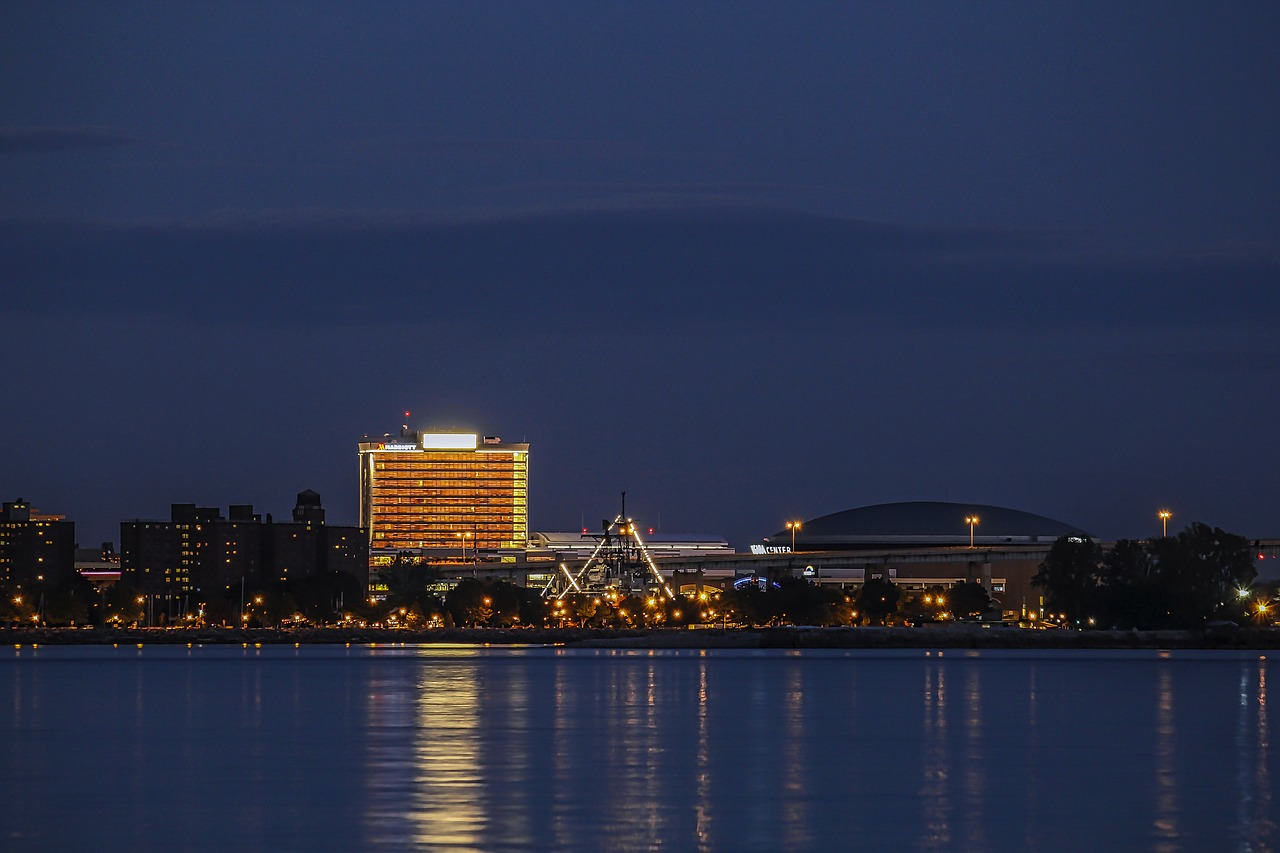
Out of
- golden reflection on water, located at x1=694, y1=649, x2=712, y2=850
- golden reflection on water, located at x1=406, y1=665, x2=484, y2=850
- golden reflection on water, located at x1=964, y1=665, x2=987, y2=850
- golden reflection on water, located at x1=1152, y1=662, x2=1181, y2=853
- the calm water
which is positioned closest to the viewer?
golden reflection on water, located at x1=1152, y1=662, x2=1181, y2=853

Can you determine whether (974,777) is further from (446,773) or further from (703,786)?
(446,773)

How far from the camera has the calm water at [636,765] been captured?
137 ft

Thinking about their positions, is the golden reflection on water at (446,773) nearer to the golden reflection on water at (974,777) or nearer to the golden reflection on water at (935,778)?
the golden reflection on water at (935,778)

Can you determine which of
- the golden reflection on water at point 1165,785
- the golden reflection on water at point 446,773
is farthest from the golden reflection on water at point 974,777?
the golden reflection on water at point 446,773

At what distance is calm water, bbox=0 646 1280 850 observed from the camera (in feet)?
137

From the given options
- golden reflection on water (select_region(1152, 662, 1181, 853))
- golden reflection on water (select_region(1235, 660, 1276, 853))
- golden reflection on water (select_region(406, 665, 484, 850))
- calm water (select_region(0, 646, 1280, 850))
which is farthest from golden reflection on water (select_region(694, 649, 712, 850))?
golden reflection on water (select_region(1235, 660, 1276, 853))

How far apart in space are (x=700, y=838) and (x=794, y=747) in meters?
24.4

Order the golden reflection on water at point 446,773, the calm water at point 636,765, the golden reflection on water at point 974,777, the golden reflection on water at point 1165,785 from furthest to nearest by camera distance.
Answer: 1. the golden reflection on water at point 974,777
2. the calm water at point 636,765
3. the golden reflection on water at point 446,773
4. the golden reflection on water at point 1165,785

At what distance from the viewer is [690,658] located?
17162cm

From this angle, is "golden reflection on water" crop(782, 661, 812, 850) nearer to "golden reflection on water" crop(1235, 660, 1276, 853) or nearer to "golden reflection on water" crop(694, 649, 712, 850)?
"golden reflection on water" crop(694, 649, 712, 850)

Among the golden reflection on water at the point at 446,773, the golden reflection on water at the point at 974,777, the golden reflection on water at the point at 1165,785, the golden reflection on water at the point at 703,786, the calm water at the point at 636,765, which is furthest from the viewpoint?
the golden reflection on water at the point at 974,777

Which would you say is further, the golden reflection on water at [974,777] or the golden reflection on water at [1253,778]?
the golden reflection on water at [974,777]

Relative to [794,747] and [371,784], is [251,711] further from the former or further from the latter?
[371,784]

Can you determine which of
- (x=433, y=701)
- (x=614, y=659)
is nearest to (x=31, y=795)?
(x=433, y=701)
